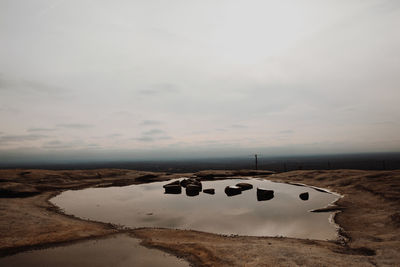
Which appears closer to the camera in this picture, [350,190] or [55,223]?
[55,223]

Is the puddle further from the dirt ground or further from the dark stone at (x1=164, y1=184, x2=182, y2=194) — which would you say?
the dark stone at (x1=164, y1=184, x2=182, y2=194)

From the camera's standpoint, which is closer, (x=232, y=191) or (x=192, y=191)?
(x=232, y=191)

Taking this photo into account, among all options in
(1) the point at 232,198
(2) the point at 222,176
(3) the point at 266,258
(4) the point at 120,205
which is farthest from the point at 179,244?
(2) the point at 222,176

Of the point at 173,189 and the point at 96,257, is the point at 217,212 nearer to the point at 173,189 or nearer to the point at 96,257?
the point at 173,189

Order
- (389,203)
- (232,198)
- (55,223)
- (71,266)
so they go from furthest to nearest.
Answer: (232,198) < (389,203) < (55,223) < (71,266)

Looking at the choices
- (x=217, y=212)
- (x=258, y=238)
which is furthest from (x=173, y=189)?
(x=258, y=238)

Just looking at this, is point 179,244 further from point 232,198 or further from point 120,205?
point 232,198

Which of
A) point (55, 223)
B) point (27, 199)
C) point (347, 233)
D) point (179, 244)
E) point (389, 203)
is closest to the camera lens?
point (179, 244)
